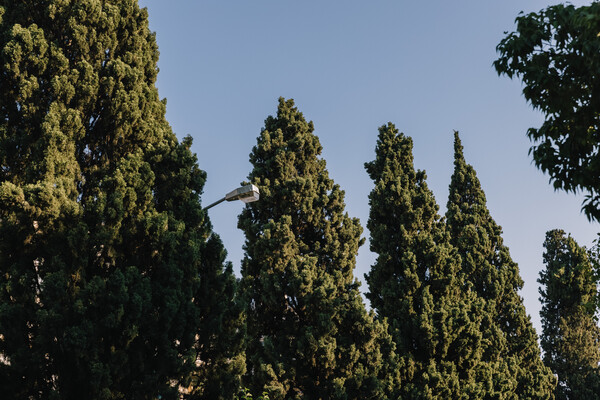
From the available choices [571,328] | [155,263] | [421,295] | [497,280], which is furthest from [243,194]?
[571,328]

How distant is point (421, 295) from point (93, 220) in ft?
41.8

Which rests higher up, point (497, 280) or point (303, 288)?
point (497, 280)

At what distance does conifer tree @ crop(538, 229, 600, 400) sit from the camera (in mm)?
28984

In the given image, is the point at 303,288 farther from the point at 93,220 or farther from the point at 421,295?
the point at 93,220

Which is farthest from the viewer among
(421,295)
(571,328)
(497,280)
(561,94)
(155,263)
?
(571,328)

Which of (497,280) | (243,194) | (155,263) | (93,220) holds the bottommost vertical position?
(155,263)

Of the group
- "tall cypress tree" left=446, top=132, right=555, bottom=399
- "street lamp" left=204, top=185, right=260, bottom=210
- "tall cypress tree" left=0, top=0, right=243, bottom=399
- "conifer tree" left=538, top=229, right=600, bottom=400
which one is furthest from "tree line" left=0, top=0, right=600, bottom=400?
"conifer tree" left=538, top=229, right=600, bottom=400

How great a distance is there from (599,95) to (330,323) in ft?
30.8

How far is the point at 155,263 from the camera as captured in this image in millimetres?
8609

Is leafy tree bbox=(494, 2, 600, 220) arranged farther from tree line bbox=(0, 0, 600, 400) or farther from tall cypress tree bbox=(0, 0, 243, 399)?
tall cypress tree bbox=(0, 0, 243, 399)

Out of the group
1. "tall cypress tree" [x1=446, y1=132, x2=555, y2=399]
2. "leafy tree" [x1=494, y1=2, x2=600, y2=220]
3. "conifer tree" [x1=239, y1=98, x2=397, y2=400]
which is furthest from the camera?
"tall cypress tree" [x1=446, y1=132, x2=555, y2=399]

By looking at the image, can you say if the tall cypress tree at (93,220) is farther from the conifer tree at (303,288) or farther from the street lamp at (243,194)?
the conifer tree at (303,288)

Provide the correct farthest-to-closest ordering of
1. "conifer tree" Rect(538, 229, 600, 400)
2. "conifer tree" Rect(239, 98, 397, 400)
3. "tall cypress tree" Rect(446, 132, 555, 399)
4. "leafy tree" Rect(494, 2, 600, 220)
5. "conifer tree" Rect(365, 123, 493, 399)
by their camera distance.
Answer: "conifer tree" Rect(538, 229, 600, 400), "tall cypress tree" Rect(446, 132, 555, 399), "conifer tree" Rect(365, 123, 493, 399), "conifer tree" Rect(239, 98, 397, 400), "leafy tree" Rect(494, 2, 600, 220)

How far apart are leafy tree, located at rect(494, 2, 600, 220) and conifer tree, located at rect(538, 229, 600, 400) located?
24.9m
